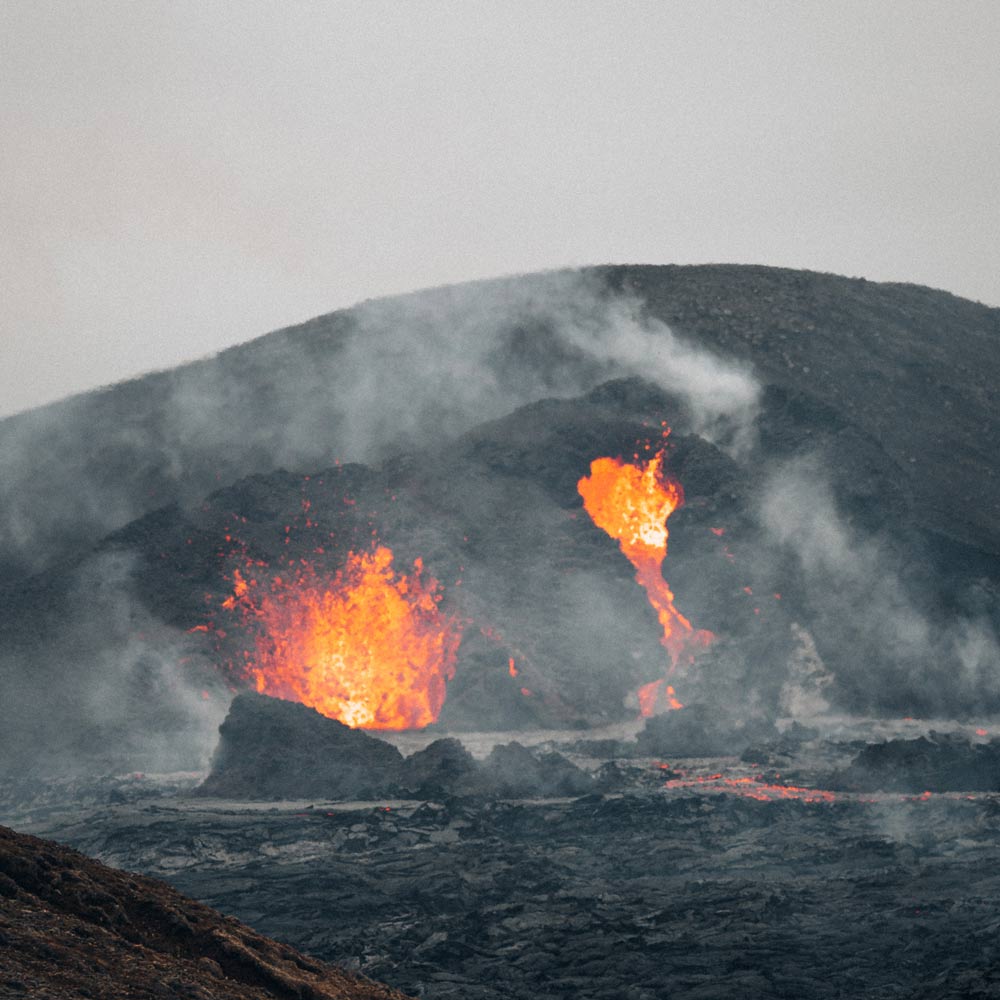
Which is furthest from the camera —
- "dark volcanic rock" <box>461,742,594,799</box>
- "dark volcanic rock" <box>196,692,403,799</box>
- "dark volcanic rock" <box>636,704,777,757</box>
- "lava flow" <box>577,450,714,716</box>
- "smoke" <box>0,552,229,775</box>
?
"lava flow" <box>577,450,714,716</box>

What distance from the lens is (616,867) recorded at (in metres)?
31.4

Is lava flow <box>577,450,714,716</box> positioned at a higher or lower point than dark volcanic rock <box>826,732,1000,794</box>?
higher

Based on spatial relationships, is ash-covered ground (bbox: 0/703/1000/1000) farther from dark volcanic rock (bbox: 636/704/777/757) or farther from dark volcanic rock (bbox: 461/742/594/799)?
dark volcanic rock (bbox: 636/704/777/757)

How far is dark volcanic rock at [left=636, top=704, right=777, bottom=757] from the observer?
46250 mm

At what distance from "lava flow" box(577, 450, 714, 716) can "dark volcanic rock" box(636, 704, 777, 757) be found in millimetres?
8062

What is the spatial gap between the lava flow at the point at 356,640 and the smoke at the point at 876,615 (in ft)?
52.2

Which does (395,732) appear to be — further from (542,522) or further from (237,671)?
(542,522)

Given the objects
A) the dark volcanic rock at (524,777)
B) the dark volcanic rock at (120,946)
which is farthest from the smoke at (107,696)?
the dark volcanic rock at (120,946)

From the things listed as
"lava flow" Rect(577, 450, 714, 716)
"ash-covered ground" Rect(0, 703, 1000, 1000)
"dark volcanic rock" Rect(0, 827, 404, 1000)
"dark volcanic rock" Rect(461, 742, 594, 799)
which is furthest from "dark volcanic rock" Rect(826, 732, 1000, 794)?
"dark volcanic rock" Rect(0, 827, 404, 1000)

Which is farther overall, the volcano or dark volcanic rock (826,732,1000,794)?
dark volcanic rock (826,732,1000,794)

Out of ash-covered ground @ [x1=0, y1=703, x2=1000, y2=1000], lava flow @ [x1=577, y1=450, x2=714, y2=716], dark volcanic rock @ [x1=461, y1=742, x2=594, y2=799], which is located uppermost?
lava flow @ [x1=577, y1=450, x2=714, y2=716]

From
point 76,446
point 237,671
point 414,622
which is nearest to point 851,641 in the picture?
point 414,622

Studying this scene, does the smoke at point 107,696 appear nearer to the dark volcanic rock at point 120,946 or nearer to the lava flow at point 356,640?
the lava flow at point 356,640

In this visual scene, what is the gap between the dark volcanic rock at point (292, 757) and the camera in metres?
40.4
